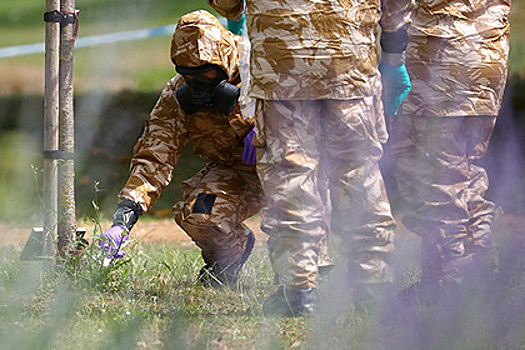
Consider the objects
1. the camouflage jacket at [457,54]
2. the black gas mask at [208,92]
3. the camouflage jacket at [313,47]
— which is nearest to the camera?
the camouflage jacket at [313,47]

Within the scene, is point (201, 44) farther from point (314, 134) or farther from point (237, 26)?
point (314, 134)

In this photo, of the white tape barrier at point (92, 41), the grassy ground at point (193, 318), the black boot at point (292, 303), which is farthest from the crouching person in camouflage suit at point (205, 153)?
the white tape barrier at point (92, 41)

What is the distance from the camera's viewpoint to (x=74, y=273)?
2656 mm

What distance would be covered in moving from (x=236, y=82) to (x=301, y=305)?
1066 mm

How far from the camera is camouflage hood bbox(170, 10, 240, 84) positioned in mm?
2799

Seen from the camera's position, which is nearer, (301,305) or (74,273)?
(301,305)

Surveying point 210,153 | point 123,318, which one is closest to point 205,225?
point 210,153

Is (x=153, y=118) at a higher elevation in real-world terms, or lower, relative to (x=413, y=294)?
higher

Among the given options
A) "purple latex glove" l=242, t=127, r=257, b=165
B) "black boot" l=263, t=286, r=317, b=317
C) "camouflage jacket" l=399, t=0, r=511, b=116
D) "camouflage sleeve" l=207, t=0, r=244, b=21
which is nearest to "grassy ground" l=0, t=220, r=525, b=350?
"black boot" l=263, t=286, r=317, b=317

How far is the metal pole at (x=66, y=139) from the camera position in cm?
279

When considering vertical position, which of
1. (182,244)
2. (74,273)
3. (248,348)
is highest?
(248,348)

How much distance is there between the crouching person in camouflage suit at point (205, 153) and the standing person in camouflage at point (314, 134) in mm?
568

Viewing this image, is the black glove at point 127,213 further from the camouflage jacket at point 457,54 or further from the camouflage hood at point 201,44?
the camouflage jacket at point 457,54

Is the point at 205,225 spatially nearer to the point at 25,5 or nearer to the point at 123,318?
the point at 123,318
